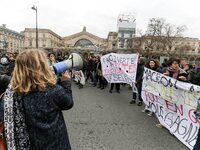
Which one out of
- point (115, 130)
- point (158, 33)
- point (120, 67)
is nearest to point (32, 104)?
point (115, 130)

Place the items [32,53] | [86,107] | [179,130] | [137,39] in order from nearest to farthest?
[32,53], [179,130], [86,107], [137,39]

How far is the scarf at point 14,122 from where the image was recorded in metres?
1.79

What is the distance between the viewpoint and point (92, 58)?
13242 millimetres

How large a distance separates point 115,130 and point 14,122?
3314 millimetres

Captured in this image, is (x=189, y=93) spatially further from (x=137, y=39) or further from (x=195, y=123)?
(x=137, y=39)

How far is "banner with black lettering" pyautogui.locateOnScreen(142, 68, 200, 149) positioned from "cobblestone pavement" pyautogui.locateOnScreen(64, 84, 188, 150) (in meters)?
0.20

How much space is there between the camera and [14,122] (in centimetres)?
182

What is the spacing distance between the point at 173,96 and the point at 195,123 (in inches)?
31.5

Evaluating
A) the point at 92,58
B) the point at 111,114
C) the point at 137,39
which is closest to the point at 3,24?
the point at 137,39

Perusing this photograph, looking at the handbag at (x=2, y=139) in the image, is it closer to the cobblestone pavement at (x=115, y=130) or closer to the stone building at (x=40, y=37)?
the cobblestone pavement at (x=115, y=130)

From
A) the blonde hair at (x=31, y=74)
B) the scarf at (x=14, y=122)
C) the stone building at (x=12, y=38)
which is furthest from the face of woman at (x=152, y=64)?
the stone building at (x=12, y=38)

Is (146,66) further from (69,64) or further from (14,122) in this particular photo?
(14,122)

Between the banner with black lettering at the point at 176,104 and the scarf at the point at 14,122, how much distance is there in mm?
3149

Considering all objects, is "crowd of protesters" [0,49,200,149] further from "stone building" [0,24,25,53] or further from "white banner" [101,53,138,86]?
"stone building" [0,24,25,53]
